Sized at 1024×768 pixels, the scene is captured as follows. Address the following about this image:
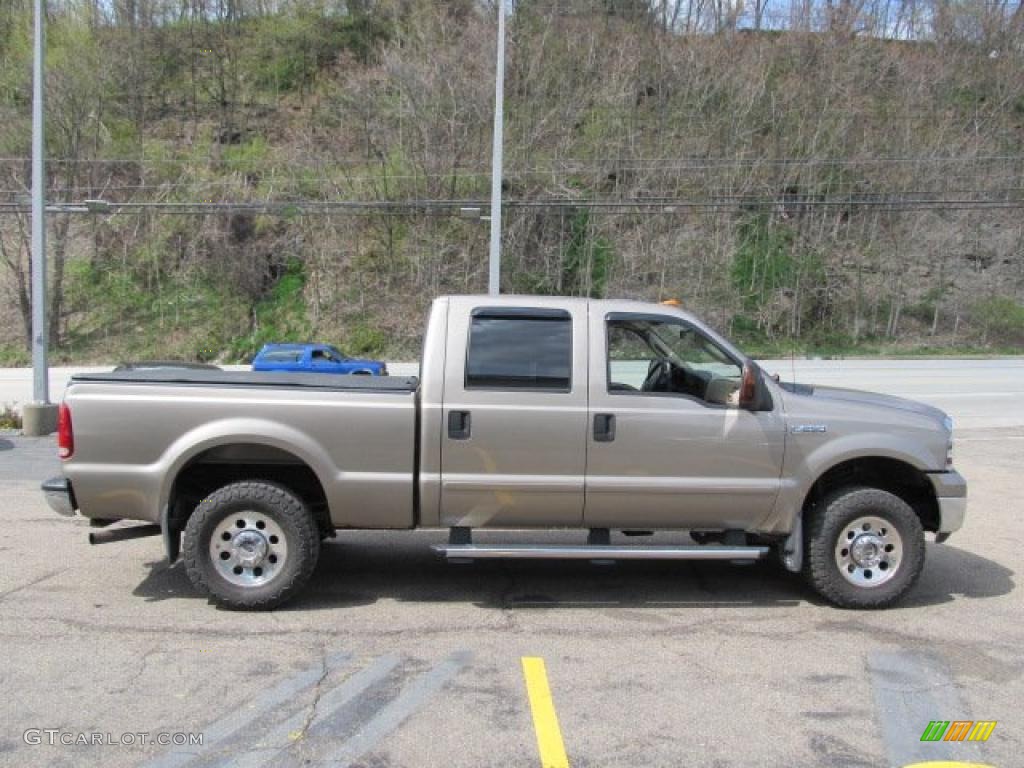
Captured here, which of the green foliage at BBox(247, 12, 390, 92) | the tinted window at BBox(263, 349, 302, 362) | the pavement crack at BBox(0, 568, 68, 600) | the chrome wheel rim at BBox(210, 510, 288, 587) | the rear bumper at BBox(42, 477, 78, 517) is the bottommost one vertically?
the tinted window at BBox(263, 349, 302, 362)

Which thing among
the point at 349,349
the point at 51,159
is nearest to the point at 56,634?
the point at 349,349

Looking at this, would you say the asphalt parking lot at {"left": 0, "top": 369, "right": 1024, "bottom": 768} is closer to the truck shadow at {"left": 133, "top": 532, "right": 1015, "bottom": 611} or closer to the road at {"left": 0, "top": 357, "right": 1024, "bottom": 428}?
the truck shadow at {"left": 133, "top": 532, "right": 1015, "bottom": 611}

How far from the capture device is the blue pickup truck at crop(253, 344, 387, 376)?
22.2 metres

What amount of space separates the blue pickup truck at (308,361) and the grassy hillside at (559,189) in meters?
6.23

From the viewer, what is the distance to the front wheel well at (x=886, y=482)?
18.4 ft

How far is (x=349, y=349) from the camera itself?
2997cm

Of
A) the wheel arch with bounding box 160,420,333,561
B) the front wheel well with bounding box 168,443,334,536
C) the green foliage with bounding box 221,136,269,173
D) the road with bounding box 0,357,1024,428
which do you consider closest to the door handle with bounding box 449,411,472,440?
the wheel arch with bounding box 160,420,333,561

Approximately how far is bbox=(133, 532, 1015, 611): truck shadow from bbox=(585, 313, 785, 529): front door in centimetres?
68

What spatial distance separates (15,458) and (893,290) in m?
31.0

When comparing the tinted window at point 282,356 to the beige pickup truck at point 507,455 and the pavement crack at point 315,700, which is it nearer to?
the beige pickup truck at point 507,455

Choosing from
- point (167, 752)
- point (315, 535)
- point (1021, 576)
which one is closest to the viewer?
point (167, 752)

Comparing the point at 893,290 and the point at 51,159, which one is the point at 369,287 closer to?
the point at 51,159

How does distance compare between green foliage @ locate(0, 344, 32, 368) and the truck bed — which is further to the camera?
green foliage @ locate(0, 344, 32, 368)

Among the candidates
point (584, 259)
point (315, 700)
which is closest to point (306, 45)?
point (584, 259)
